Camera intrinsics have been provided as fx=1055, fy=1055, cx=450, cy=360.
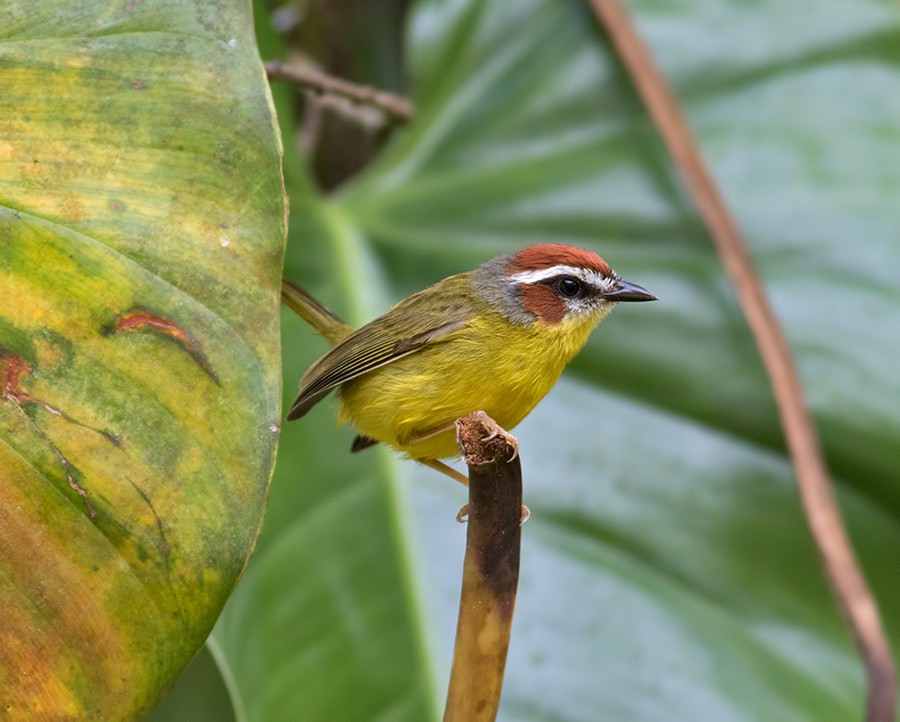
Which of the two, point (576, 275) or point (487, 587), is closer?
point (487, 587)

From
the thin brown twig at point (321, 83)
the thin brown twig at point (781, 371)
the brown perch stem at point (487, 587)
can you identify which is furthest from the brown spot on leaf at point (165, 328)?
the thin brown twig at point (781, 371)

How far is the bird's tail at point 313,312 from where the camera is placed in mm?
1868

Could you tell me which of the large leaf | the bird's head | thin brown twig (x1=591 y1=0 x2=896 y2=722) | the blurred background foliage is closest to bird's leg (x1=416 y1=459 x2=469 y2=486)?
the blurred background foliage

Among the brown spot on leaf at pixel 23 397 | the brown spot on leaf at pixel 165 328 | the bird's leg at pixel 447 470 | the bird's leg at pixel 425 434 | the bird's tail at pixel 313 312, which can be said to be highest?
the bird's tail at pixel 313 312

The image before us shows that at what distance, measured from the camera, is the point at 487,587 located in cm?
120

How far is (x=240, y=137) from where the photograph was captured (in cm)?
130

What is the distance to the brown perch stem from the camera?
1194mm

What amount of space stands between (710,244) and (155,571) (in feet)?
5.40

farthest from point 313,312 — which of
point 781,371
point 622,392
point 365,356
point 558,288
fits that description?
point 781,371

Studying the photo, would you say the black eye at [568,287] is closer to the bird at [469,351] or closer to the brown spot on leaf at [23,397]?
the bird at [469,351]

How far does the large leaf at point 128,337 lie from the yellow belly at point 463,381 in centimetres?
55

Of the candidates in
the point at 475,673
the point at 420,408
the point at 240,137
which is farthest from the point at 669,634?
the point at 240,137

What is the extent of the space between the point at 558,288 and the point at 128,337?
81cm

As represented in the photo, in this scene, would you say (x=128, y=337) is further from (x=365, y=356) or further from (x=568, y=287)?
(x=568, y=287)
